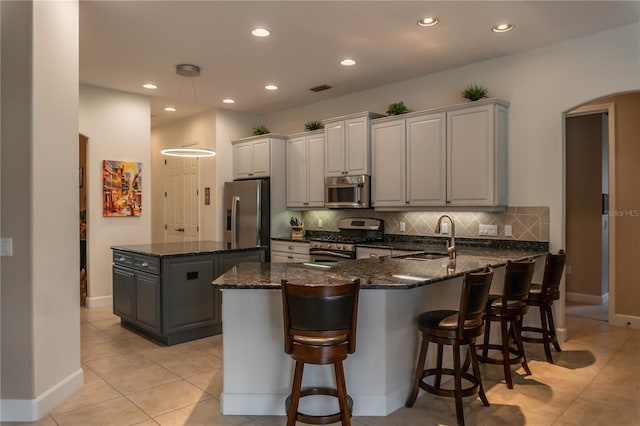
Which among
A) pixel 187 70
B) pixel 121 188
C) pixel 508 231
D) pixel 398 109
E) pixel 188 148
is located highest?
pixel 187 70

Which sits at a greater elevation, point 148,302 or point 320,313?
point 320,313

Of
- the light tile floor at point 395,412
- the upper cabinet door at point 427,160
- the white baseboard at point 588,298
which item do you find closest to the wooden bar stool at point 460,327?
the light tile floor at point 395,412

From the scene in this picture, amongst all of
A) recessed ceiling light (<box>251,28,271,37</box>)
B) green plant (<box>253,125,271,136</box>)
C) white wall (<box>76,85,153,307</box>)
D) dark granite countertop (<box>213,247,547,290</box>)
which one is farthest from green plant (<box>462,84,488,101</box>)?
white wall (<box>76,85,153,307</box>)

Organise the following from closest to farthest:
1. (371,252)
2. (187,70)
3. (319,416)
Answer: (319,416) < (187,70) < (371,252)

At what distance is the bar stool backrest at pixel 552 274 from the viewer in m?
3.79

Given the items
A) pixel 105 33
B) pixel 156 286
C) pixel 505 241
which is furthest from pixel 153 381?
pixel 505 241

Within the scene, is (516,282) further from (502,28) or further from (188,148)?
(188,148)

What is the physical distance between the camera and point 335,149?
5930 mm

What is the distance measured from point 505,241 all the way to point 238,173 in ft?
13.9

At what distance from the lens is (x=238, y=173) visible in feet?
23.8

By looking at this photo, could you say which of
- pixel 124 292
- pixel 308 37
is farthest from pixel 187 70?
pixel 124 292

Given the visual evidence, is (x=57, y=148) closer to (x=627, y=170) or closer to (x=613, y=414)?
(x=613, y=414)

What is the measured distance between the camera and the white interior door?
7.70m

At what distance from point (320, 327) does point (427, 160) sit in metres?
3.17
